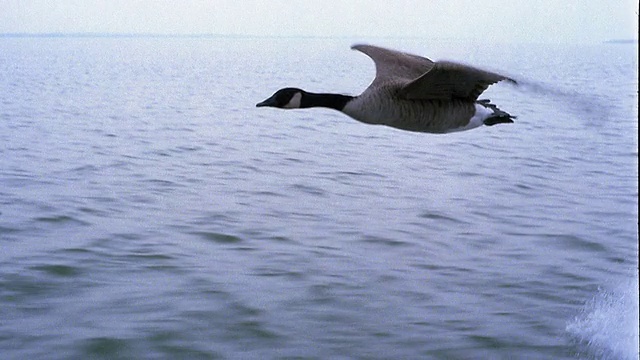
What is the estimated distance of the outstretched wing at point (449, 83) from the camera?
753 centimetres

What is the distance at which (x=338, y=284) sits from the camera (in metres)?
13.8

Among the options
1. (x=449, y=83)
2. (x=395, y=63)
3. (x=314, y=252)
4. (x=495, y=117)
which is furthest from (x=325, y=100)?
(x=314, y=252)

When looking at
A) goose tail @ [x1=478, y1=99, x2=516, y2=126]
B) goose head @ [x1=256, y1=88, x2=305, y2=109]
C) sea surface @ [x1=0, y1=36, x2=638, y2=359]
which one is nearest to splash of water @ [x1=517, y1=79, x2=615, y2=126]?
sea surface @ [x1=0, y1=36, x2=638, y2=359]

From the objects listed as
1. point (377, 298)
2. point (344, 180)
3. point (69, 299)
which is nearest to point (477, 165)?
point (344, 180)

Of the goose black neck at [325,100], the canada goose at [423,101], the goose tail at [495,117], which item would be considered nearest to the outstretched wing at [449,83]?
the canada goose at [423,101]

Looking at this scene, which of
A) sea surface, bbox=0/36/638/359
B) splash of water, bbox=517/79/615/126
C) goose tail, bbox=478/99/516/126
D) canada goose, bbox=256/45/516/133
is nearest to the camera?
splash of water, bbox=517/79/615/126

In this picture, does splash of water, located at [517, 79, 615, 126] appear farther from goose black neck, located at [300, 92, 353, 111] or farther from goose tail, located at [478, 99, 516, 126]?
goose tail, located at [478, 99, 516, 126]

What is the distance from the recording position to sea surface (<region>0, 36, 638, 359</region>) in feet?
39.4

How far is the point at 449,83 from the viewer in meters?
8.02

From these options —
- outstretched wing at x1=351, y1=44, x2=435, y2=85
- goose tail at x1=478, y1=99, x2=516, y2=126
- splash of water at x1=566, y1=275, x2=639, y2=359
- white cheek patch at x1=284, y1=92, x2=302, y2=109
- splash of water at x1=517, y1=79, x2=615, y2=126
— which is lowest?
splash of water at x1=566, y1=275, x2=639, y2=359

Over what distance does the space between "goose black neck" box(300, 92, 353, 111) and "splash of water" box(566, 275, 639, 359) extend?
22.5ft

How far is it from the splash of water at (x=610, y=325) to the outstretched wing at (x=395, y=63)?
16.2 ft

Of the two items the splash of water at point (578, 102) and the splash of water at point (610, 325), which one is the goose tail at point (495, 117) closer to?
the splash of water at point (578, 102)

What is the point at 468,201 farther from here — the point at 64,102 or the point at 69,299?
the point at 64,102
